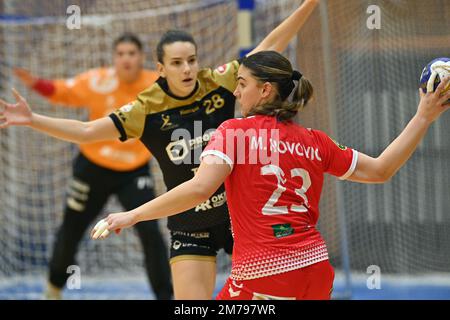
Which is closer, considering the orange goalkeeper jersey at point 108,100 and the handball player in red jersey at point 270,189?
the handball player in red jersey at point 270,189

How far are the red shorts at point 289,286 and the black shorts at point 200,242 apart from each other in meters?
0.99

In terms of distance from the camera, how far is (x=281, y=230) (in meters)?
3.30

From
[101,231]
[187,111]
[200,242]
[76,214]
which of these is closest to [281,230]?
[101,231]

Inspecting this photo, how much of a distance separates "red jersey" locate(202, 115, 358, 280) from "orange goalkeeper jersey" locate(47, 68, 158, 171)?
3.66 meters

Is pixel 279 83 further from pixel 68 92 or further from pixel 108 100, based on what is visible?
pixel 68 92

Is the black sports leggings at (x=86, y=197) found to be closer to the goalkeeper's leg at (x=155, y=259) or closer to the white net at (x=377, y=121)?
the goalkeeper's leg at (x=155, y=259)

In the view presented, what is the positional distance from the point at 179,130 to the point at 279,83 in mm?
1123

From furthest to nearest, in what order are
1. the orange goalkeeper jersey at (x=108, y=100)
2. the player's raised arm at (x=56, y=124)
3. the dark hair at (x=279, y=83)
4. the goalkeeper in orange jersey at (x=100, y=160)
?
the orange goalkeeper jersey at (x=108, y=100) < the goalkeeper in orange jersey at (x=100, y=160) < the player's raised arm at (x=56, y=124) < the dark hair at (x=279, y=83)

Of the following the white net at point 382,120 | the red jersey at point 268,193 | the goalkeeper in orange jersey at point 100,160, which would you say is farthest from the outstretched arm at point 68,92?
the red jersey at point 268,193

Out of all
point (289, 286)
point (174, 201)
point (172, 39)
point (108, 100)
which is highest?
point (172, 39)

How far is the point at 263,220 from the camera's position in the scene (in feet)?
10.8

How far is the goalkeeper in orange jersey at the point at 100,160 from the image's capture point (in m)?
6.79

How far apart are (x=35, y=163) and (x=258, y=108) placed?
569 centimetres
